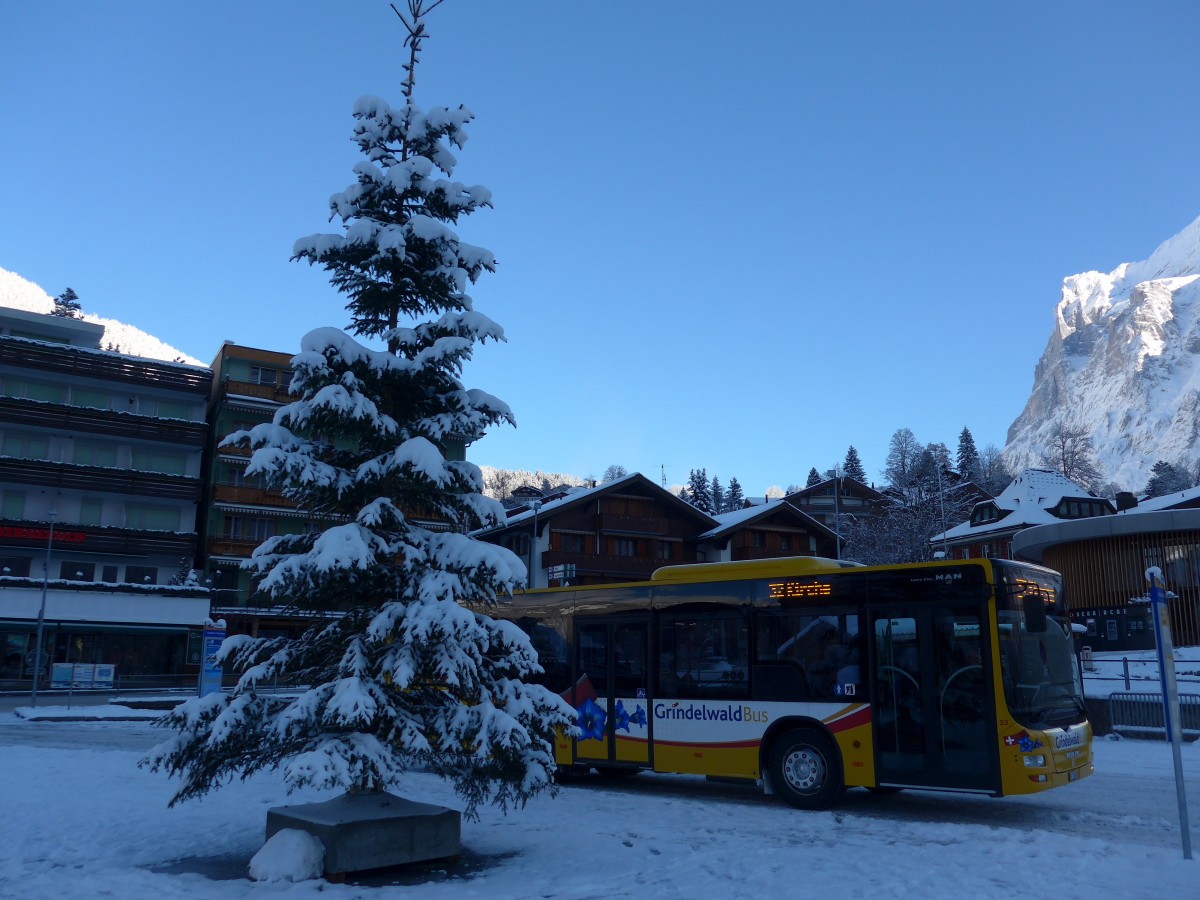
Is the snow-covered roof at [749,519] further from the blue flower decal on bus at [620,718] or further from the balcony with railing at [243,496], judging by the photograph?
the blue flower decal on bus at [620,718]

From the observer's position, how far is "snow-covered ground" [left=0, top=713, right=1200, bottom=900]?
26.6 feet

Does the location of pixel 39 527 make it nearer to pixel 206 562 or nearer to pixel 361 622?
pixel 206 562

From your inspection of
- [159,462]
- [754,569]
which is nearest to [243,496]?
[159,462]

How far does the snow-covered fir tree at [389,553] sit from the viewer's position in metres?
8.93

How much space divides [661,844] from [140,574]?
48327 mm

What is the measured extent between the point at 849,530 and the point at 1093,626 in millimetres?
32992

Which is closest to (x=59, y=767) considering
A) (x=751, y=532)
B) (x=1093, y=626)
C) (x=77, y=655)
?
(x=77, y=655)

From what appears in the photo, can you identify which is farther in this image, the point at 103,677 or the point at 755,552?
the point at 755,552

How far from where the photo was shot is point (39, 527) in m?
48.3

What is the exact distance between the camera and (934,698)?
38.8 ft

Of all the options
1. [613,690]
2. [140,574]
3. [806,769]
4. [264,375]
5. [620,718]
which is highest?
[264,375]

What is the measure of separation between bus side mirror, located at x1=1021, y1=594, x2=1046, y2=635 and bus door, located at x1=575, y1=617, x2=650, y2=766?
541 cm

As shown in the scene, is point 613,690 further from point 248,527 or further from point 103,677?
point 248,527

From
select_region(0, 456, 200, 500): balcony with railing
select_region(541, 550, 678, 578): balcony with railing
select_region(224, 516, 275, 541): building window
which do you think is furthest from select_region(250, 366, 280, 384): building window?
select_region(541, 550, 678, 578): balcony with railing
